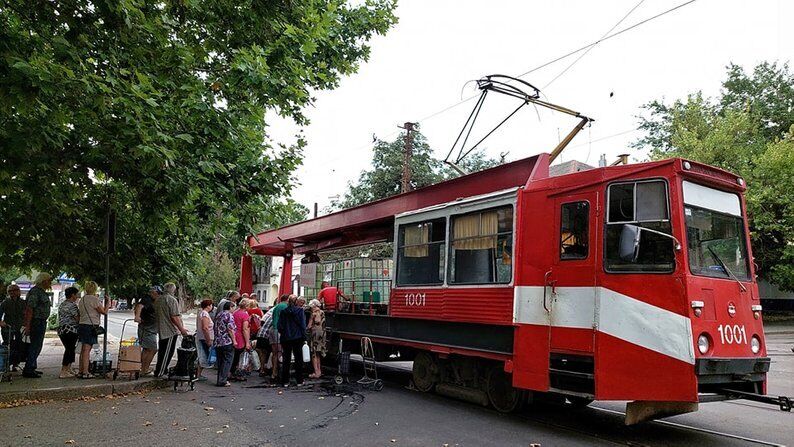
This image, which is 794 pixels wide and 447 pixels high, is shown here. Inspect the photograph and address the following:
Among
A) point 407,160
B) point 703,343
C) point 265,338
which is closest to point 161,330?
point 265,338

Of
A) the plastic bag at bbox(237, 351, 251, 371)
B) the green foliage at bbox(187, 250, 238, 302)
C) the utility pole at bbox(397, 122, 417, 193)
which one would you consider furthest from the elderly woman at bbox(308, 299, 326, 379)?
the green foliage at bbox(187, 250, 238, 302)

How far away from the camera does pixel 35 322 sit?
11109 millimetres

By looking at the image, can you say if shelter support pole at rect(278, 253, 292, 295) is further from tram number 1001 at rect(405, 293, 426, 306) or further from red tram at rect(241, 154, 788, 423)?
red tram at rect(241, 154, 788, 423)

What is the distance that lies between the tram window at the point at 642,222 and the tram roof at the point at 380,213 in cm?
144

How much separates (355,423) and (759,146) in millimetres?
32702

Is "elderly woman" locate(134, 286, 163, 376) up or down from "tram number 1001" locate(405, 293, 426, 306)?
down

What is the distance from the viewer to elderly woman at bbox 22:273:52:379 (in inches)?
431

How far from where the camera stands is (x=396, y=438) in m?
7.07

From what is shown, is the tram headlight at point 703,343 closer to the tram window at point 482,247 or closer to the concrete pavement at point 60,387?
the tram window at point 482,247

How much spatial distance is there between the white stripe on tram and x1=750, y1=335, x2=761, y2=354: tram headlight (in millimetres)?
1149

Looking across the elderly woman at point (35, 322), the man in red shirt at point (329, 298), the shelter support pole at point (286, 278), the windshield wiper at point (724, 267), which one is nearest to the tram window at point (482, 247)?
the windshield wiper at point (724, 267)

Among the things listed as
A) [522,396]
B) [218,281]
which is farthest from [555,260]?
[218,281]

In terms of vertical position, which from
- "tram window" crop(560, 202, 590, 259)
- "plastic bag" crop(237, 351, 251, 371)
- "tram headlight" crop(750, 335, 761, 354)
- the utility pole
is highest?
the utility pole

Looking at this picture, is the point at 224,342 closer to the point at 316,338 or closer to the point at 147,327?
the point at 147,327
